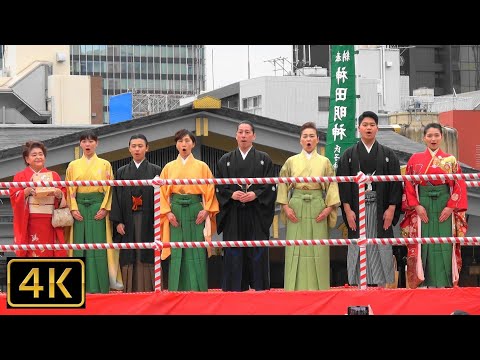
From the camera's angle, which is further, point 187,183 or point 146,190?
point 146,190

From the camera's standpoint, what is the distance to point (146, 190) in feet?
29.9

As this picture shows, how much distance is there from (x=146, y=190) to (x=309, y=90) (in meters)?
26.1

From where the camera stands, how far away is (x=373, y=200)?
28.9 ft

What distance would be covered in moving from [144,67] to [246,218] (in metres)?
114

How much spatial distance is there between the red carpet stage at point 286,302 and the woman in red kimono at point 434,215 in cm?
46

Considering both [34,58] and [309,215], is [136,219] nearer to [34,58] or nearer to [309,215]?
[309,215]

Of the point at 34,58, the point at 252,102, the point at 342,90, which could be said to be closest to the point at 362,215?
the point at 342,90

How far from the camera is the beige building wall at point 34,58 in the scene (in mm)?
47000

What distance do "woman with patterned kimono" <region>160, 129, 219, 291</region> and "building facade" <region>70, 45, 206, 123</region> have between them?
10854cm

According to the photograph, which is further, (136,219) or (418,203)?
(136,219)

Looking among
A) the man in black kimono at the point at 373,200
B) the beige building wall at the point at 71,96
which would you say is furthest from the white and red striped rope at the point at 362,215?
the beige building wall at the point at 71,96

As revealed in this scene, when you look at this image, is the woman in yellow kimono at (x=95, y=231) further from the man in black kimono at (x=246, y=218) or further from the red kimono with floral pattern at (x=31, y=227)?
the man in black kimono at (x=246, y=218)

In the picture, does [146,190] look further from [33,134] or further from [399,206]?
[33,134]
